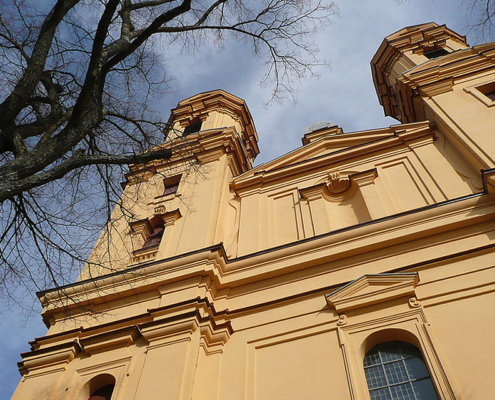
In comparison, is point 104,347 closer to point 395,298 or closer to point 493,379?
point 395,298

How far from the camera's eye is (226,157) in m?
16.7

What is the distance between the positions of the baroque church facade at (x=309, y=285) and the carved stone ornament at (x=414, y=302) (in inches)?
2.2

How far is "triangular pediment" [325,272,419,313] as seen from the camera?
28.3 ft

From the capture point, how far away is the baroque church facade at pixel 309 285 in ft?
26.0

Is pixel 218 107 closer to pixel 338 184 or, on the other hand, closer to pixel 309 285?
pixel 338 184

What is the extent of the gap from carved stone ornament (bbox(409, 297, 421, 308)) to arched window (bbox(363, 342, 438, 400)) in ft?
2.16

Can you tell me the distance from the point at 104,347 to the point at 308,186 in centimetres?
741

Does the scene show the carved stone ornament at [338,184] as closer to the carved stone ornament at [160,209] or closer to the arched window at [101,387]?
the carved stone ornament at [160,209]

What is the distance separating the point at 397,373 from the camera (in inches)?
307

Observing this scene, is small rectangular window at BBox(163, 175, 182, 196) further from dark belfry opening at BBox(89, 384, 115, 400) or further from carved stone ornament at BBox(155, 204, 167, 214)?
dark belfry opening at BBox(89, 384, 115, 400)

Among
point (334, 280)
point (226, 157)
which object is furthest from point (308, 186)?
point (334, 280)

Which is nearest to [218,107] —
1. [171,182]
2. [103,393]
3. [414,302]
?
[171,182]

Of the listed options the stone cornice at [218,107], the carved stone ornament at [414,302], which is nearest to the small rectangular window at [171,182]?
the stone cornice at [218,107]

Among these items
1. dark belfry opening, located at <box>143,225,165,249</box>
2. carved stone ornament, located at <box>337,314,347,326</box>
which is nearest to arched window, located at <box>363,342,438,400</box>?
carved stone ornament, located at <box>337,314,347,326</box>
